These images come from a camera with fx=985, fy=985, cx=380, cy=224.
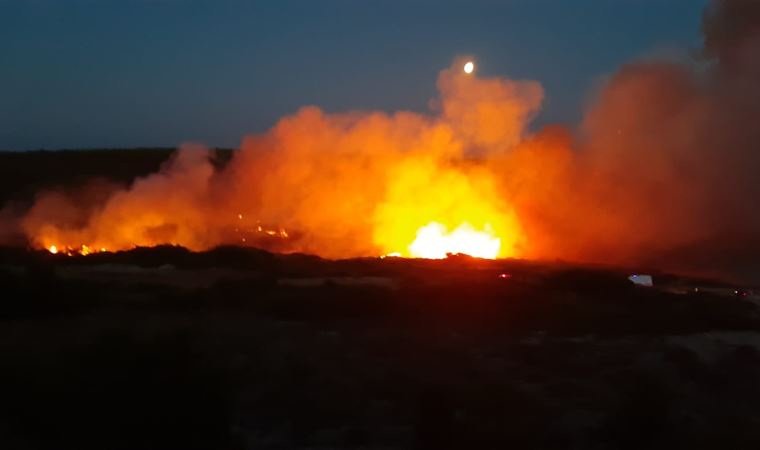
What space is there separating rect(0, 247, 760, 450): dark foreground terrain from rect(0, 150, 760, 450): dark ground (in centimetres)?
4

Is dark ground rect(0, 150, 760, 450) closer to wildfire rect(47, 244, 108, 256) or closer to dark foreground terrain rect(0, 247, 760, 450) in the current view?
dark foreground terrain rect(0, 247, 760, 450)

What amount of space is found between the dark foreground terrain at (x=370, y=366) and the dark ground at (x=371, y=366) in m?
0.04

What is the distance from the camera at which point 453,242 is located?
4250 centimetres

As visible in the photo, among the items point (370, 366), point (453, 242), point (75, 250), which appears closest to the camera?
point (370, 366)

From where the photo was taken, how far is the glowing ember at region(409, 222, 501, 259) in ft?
139

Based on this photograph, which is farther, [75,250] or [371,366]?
[75,250]

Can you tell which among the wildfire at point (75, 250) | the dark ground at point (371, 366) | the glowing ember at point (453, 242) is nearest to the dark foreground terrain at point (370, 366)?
the dark ground at point (371, 366)

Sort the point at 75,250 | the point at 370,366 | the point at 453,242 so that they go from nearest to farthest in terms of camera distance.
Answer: the point at 370,366, the point at 75,250, the point at 453,242

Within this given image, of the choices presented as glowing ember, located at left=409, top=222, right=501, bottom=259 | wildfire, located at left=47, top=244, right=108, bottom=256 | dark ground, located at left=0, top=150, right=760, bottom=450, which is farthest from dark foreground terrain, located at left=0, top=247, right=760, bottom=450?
glowing ember, located at left=409, top=222, right=501, bottom=259

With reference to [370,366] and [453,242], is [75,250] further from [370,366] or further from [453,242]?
[370,366]

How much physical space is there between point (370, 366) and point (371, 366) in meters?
0.02

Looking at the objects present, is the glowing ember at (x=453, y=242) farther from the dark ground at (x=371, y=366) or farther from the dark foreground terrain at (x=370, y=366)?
the dark foreground terrain at (x=370, y=366)

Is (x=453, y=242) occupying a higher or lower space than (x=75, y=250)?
higher

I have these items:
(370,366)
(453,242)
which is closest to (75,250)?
(453,242)
